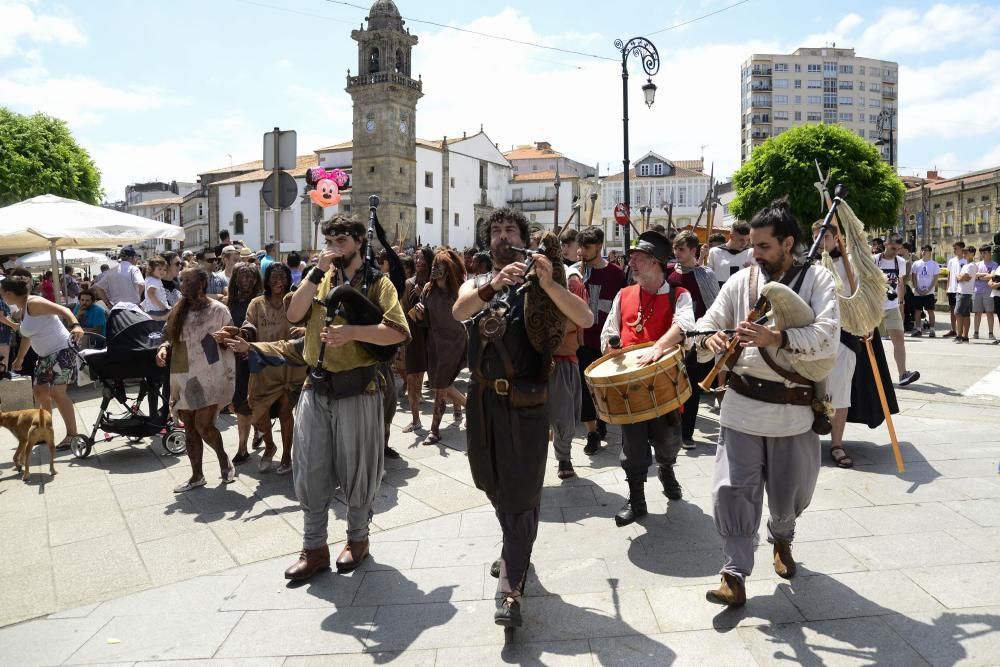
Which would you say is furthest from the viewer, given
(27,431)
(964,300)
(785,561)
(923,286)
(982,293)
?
(923,286)

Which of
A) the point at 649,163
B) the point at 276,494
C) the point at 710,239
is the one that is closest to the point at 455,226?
the point at 649,163

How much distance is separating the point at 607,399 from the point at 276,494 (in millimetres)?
3059

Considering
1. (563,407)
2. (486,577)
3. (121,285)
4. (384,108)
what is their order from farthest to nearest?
(384,108), (121,285), (563,407), (486,577)

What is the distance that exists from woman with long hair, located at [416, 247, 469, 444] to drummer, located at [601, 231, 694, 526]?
8.87 feet

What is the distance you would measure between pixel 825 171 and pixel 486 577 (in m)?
35.1

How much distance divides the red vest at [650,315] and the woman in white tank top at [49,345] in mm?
5245

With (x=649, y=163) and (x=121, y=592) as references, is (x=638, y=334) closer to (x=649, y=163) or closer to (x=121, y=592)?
(x=121, y=592)

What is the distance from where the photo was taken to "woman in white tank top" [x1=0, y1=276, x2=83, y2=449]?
23.5 ft

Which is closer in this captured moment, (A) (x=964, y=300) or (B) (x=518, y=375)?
(B) (x=518, y=375)

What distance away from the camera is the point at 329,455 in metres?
4.25

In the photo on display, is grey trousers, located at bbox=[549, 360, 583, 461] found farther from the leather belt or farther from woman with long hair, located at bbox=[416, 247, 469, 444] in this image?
the leather belt

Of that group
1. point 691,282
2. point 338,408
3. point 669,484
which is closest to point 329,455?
point 338,408

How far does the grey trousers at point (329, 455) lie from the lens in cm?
420

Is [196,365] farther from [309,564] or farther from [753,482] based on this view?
[753,482]
